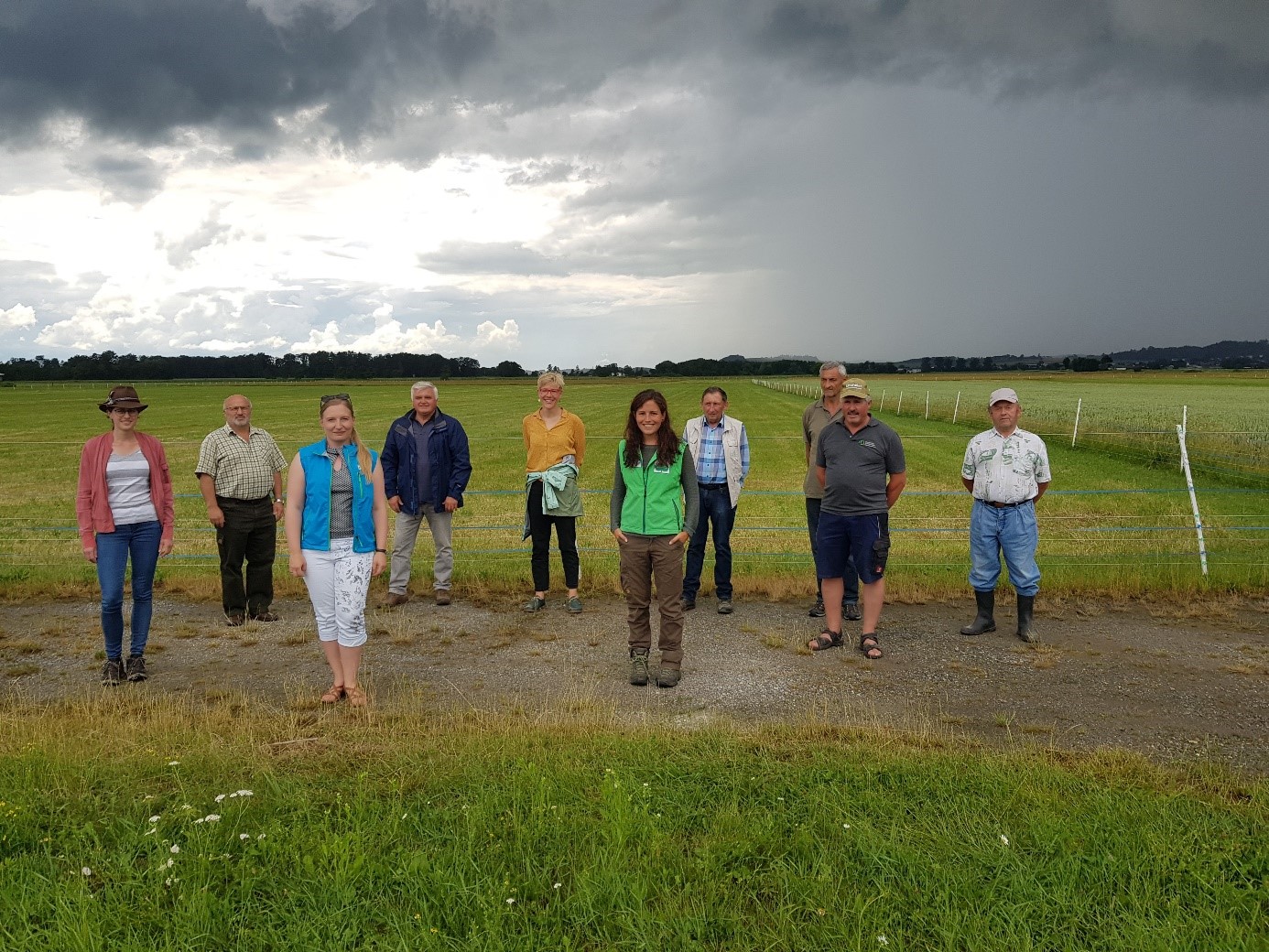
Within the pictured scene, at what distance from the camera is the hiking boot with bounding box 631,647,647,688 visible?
19.2 feet

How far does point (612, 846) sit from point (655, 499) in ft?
9.52

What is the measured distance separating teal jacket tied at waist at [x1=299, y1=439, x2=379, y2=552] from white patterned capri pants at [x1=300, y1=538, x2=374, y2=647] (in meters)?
0.05

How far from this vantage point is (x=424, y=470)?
7.96 m

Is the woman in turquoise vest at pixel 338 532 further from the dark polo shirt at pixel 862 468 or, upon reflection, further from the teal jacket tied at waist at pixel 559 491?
the dark polo shirt at pixel 862 468

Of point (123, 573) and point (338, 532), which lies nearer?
point (338, 532)

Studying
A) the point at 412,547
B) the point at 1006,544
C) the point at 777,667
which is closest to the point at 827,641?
the point at 777,667

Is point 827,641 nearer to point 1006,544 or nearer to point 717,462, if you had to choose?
point 1006,544

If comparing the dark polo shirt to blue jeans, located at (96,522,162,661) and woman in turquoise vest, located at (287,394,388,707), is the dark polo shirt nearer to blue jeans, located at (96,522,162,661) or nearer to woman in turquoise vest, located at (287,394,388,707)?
woman in turquoise vest, located at (287,394,388,707)

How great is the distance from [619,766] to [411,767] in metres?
1.03

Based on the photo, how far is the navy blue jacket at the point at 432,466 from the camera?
7938 millimetres

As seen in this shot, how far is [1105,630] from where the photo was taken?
7105 mm

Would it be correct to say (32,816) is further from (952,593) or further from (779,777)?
(952,593)

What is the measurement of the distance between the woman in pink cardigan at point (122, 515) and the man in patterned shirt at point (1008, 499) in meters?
6.40

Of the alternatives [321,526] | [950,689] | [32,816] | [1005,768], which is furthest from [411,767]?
[950,689]
